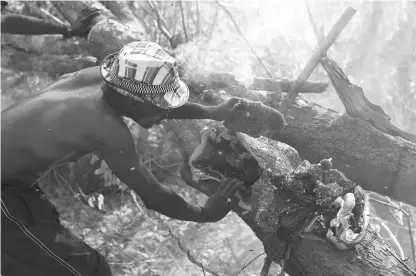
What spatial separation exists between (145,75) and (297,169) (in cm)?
88

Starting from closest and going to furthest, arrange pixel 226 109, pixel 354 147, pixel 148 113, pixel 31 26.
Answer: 1. pixel 148 113
2. pixel 226 109
3. pixel 354 147
4. pixel 31 26

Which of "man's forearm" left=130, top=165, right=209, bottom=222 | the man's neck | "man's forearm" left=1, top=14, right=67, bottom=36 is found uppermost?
the man's neck

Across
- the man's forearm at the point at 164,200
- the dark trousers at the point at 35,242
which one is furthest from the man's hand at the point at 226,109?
the dark trousers at the point at 35,242

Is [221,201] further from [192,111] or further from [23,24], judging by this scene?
[23,24]

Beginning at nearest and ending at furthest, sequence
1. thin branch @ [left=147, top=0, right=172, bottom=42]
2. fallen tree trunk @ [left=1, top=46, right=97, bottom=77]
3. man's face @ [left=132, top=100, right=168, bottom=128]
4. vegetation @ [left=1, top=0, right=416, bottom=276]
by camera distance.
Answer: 1. man's face @ [left=132, top=100, right=168, bottom=128]
2. fallen tree trunk @ [left=1, top=46, right=97, bottom=77]
3. vegetation @ [left=1, top=0, right=416, bottom=276]
4. thin branch @ [left=147, top=0, right=172, bottom=42]

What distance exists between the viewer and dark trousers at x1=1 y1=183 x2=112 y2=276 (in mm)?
2041

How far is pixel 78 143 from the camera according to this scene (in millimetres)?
1904

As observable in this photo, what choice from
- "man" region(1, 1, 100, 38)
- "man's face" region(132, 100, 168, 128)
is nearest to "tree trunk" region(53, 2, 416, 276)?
"man's face" region(132, 100, 168, 128)

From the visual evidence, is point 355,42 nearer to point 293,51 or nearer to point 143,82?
point 293,51

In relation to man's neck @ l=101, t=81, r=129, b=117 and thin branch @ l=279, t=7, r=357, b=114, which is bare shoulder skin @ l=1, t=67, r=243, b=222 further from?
thin branch @ l=279, t=7, r=357, b=114

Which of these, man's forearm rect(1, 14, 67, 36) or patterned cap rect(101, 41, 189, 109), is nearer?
patterned cap rect(101, 41, 189, 109)

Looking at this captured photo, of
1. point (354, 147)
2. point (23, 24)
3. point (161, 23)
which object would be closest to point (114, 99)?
point (354, 147)

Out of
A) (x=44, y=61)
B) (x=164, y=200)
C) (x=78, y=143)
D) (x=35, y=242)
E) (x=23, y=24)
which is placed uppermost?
(x=78, y=143)

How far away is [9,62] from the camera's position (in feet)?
14.3
